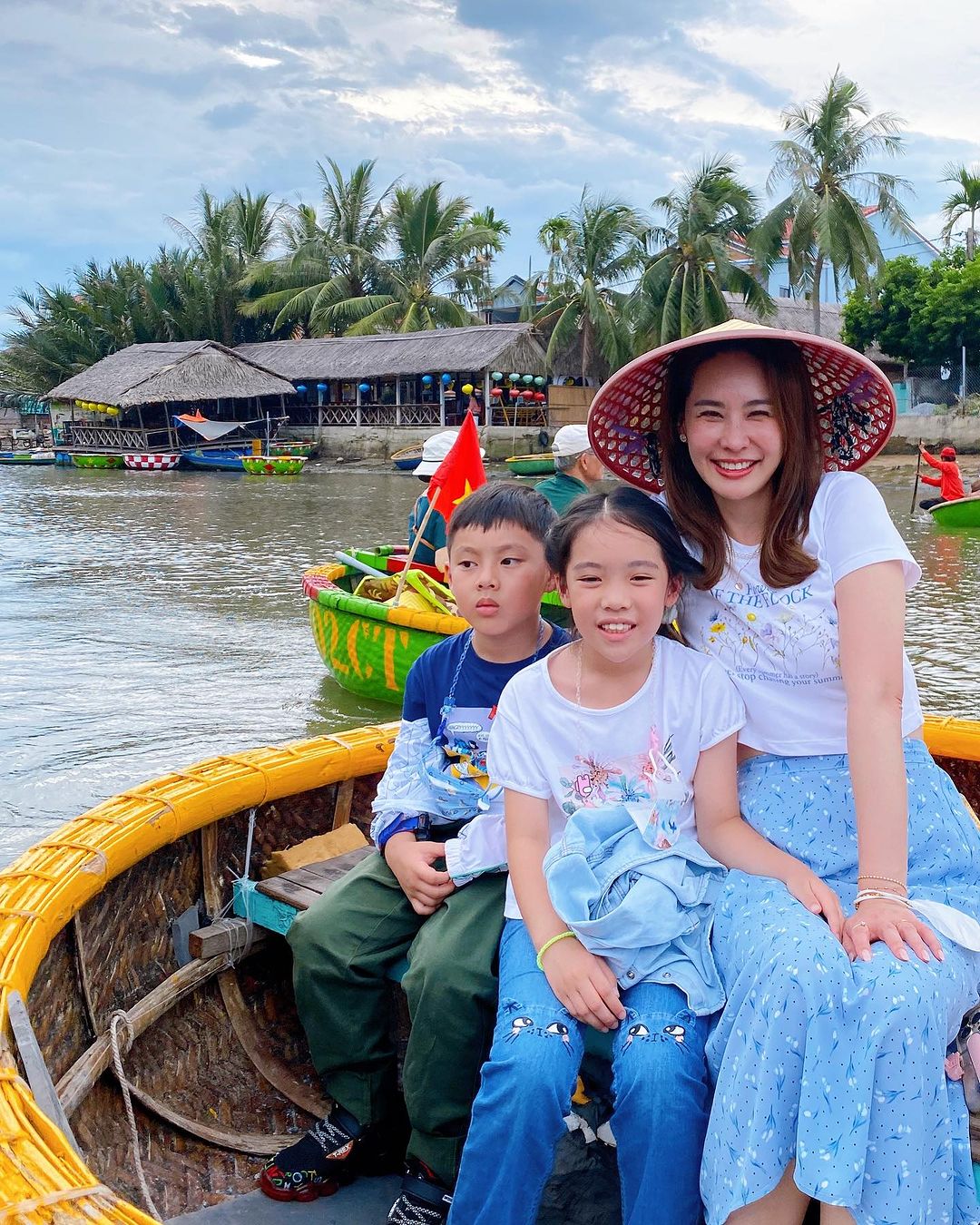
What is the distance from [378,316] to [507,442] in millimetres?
7251

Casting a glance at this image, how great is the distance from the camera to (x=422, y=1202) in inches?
68.9

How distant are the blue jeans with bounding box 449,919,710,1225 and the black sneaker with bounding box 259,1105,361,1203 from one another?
1.62 feet

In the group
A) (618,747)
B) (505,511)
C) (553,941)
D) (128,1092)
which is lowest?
(128,1092)

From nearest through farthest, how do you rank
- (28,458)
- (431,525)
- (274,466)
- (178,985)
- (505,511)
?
(505,511) < (178,985) < (431,525) < (274,466) < (28,458)

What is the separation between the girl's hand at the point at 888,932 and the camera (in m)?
1.41

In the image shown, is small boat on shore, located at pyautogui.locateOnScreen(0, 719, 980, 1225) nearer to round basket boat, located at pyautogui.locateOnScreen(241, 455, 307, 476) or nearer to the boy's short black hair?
the boy's short black hair

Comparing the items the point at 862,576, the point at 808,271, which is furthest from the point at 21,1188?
the point at 808,271

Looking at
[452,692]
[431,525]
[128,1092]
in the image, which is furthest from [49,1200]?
[431,525]

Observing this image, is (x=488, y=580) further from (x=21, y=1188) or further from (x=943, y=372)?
(x=943, y=372)

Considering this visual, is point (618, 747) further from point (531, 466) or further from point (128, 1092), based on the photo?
point (531, 466)

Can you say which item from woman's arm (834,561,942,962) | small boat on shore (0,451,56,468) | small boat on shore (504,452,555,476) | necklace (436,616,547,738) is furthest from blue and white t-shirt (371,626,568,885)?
small boat on shore (0,451,56,468)

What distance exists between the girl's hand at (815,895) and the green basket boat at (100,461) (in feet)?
96.9

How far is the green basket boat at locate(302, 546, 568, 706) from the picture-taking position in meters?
5.66

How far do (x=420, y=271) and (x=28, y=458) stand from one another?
12141 mm
